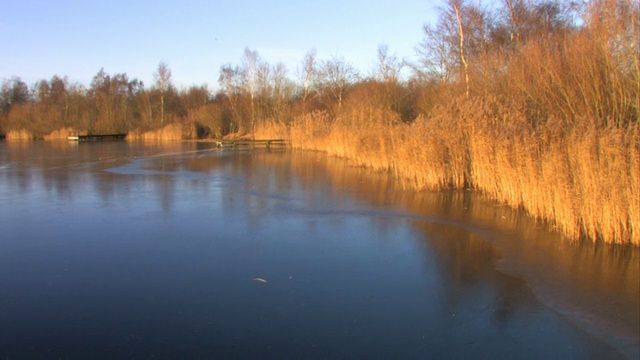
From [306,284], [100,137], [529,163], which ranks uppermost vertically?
[100,137]

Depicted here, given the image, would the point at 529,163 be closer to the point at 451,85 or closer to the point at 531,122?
the point at 531,122

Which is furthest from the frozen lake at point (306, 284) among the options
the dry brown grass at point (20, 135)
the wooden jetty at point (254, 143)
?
the dry brown grass at point (20, 135)

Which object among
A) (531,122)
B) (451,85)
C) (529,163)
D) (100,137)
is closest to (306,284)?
(529,163)

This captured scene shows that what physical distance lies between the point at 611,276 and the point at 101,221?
328 inches

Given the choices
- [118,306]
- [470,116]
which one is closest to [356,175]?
[470,116]

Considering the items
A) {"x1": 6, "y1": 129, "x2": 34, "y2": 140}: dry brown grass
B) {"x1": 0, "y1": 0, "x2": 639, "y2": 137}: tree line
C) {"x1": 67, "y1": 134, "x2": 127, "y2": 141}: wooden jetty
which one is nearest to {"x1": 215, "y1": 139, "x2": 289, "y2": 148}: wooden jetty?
{"x1": 0, "y1": 0, "x2": 639, "y2": 137}: tree line

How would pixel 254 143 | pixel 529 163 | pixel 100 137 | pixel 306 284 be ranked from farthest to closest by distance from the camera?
pixel 100 137
pixel 254 143
pixel 529 163
pixel 306 284

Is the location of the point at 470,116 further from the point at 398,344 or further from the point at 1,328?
the point at 1,328

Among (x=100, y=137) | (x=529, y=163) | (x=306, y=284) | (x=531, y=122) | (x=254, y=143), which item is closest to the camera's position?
(x=306, y=284)

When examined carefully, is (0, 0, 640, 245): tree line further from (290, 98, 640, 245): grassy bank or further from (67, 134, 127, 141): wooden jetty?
(67, 134, 127, 141): wooden jetty

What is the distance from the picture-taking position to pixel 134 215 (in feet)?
32.2

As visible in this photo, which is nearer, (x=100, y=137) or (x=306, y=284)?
(x=306, y=284)

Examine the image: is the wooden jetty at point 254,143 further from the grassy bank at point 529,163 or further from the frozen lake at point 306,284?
the frozen lake at point 306,284

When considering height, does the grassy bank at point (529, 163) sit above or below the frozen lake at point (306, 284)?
above
